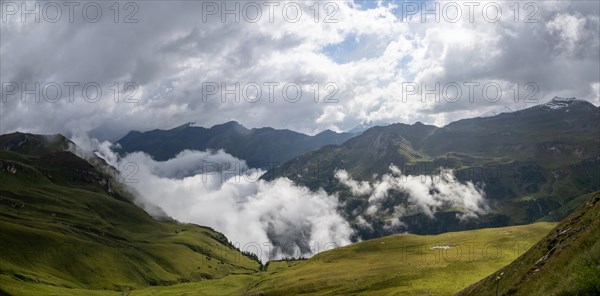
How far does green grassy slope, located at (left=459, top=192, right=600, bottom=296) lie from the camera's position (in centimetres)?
2222

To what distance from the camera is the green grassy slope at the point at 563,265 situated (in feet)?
72.9

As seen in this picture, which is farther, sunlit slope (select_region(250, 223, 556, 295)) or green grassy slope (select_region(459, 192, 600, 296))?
sunlit slope (select_region(250, 223, 556, 295))

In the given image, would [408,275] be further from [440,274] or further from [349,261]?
[349,261]

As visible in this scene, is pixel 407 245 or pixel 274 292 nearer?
pixel 274 292

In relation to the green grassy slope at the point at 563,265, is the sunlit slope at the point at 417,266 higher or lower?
lower

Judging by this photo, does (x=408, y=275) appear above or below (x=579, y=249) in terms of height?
below

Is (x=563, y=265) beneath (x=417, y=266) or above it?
above

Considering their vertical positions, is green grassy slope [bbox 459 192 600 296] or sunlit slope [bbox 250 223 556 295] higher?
green grassy slope [bbox 459 192 600 296]

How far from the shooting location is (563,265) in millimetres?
31875

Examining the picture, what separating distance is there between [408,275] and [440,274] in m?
9.78

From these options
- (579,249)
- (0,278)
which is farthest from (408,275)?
(0,278)

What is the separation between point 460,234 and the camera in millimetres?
192625

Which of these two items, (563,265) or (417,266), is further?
(417,266)

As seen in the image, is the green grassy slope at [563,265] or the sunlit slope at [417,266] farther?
the sunlit slope at [417,266]
